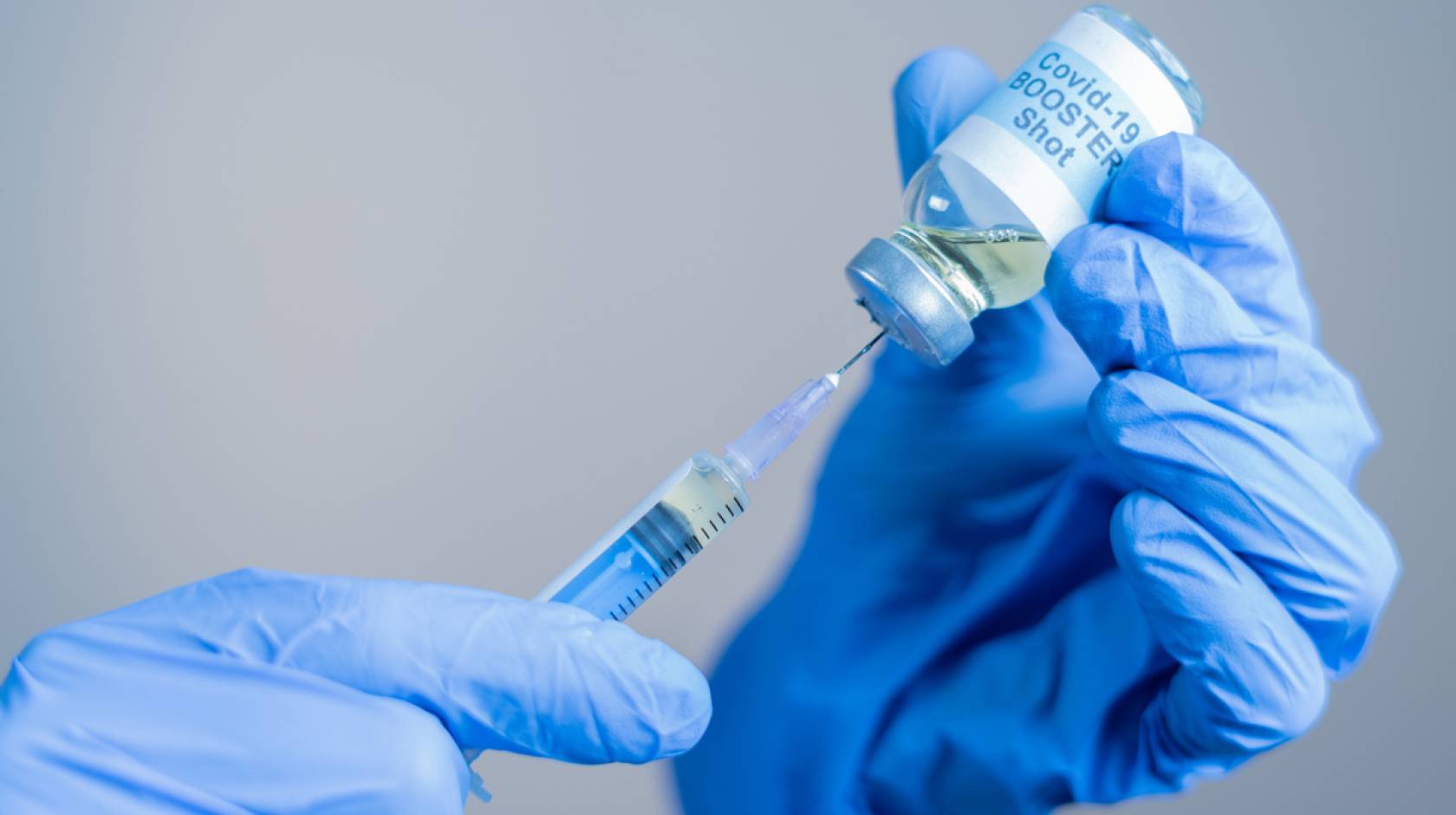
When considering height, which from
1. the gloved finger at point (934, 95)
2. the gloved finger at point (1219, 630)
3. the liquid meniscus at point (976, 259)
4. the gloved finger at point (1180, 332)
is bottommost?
the gloved finger at point (1219, 630)

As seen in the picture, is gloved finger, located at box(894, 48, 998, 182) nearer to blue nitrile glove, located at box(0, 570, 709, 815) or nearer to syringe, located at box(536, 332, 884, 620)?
syringe, located at box(536, 332, 884, 620)

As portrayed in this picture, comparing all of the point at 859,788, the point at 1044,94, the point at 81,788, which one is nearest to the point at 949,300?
the point at 1044,94

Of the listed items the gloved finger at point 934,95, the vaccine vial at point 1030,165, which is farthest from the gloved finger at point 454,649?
the gloved finger at point 934,95

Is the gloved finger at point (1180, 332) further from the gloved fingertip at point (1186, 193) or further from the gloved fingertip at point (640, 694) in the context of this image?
the gloved fingertip at point (640, 694)

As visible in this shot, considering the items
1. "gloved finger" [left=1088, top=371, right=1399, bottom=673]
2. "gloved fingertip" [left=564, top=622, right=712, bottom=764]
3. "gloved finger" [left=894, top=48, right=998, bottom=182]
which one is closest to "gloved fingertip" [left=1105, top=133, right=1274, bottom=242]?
"gloved finger" [left=1088, top=371, right=1399, bottom=673]

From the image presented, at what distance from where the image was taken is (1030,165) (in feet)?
3.09

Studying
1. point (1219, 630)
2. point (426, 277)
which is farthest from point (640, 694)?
point (426, 277)

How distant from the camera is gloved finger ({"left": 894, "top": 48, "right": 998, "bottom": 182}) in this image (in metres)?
1.30

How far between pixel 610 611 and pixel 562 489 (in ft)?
2.89

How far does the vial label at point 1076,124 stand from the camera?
0.94 meters

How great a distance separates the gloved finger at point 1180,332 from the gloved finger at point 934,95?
0.39 meters

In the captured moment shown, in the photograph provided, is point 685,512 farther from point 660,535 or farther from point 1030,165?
point 1030,165

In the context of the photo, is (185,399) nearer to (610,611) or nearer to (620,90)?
(620,90)

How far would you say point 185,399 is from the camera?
189 centimetres
